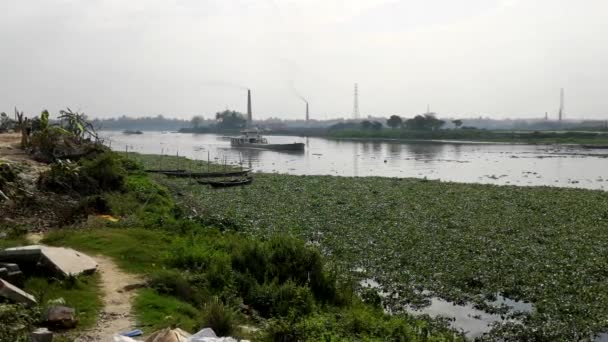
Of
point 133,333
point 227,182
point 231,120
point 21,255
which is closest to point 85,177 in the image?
point 21,255

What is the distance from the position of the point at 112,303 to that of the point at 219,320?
211cm

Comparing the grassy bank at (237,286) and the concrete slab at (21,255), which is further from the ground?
the concrete slab at (21,255)

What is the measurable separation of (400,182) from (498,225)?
45.5ft

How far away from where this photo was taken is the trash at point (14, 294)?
7141 mm

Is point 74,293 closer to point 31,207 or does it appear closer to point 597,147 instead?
point 31,207

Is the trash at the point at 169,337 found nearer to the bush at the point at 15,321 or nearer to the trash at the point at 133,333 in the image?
the trash at the point at 133,333

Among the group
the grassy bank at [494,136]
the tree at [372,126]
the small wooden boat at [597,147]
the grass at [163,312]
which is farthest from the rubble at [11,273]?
the tree at [372,126]

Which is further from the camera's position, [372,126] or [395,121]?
[372,126]

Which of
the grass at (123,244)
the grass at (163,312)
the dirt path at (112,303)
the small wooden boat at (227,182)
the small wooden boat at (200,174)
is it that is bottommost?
the small wooden boat at (227,182)

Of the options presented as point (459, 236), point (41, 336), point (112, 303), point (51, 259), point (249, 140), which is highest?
point (249, 140)

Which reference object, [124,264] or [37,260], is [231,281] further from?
[37,260]

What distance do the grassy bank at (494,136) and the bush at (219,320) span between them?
8330cm

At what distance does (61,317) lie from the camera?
22.5 feet

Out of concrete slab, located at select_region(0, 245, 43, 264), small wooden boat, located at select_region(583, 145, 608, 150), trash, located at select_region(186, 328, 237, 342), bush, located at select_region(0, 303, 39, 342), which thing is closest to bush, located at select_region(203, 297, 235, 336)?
trash, located at select_region(186, 328, 237, 342)
